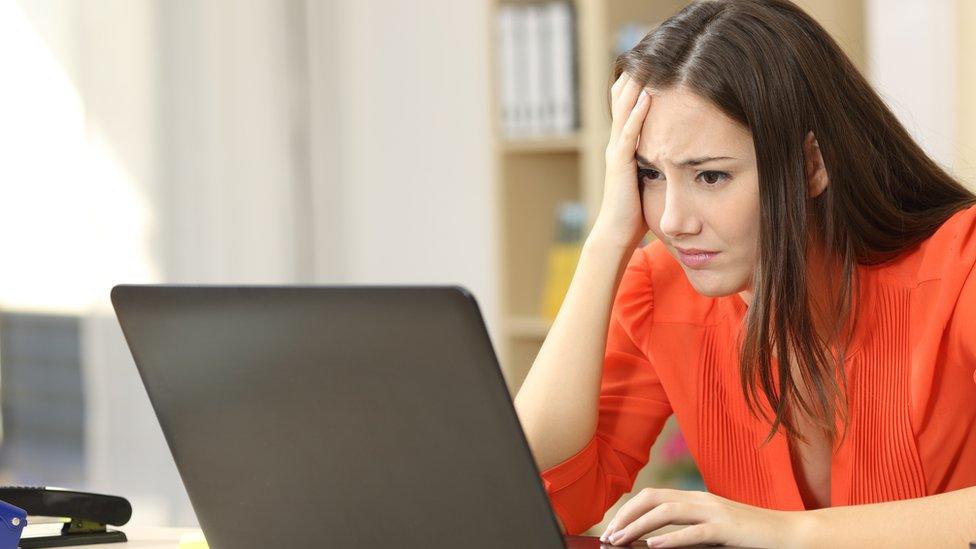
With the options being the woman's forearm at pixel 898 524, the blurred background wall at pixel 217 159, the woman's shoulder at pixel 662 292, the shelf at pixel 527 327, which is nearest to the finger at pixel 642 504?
the woman's forearm at pixel 898 524

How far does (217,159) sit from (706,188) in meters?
2.18

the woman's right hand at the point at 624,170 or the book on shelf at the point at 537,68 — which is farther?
the book on shelf at the point at 537,68

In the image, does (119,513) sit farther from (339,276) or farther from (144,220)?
(339,276)

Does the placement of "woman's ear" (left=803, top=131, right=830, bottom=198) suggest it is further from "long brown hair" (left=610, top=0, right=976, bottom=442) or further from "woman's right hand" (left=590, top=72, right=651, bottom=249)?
"woman's right hand" (left=590, top=72, right=651, bottom=249)

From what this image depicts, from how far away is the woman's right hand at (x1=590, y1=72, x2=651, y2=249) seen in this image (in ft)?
4.58

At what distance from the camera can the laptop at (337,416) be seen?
32.6 inches

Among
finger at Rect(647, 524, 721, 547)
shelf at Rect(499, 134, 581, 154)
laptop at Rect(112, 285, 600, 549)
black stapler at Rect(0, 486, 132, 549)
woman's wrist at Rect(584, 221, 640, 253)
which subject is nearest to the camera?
laptop at Rect(112, 285, 600, 549)

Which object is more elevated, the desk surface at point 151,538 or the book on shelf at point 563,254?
the book on shelf at point 563,254

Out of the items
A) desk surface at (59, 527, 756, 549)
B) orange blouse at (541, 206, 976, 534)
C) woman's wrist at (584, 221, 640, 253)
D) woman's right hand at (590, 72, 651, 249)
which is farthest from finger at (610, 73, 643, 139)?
desk surface at (59, 527, 756, 549)

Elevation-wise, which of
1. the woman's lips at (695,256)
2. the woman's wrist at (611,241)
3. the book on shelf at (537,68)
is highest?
the book on shelf at (537,68)

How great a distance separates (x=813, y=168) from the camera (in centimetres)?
133

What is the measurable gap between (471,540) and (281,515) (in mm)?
173

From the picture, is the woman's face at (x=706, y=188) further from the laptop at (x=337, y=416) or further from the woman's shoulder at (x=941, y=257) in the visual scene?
the laptop at (x=337, y=416)

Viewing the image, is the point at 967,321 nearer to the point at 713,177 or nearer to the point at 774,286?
the point at 774,286
